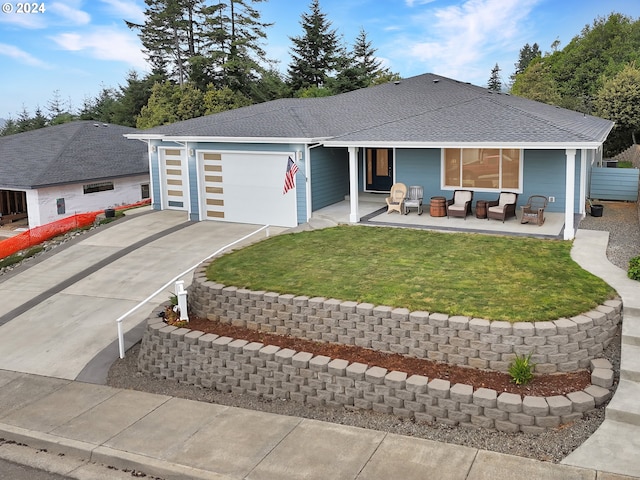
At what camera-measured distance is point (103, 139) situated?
28.4m

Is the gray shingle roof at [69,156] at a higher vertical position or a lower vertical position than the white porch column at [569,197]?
higher

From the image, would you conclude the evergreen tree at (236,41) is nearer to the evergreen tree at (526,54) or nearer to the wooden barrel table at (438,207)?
the wooden barrel table at (438,207)

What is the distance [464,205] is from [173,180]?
1014 centimetres

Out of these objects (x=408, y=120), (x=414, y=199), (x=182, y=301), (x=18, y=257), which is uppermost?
(x=408, y=120)

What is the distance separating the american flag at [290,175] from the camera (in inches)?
597

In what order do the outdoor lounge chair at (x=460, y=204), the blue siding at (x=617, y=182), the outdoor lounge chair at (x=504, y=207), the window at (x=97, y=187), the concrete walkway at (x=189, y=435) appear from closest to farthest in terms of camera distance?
the concrete walkway at (x=189, y=435)
the outdoor lounge chair at (x=504, y=207)
the outdoor lounge chair at (x=460, y=204)
the blue siding at (x=617, y=182)
the window at (x=97, y=187)

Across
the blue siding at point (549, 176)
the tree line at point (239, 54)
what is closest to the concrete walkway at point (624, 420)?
the blue siding at point (549, 176)

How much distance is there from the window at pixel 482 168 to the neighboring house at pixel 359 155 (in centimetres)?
3

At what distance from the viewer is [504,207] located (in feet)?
47.8

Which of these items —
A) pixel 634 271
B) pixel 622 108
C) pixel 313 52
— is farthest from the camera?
pixel 313 52

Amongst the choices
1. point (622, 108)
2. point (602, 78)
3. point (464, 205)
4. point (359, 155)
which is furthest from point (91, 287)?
point (602, 78)

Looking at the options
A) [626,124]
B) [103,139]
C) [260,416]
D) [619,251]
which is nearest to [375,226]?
[619,251]

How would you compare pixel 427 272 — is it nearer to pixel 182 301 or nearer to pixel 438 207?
pixel 182 301

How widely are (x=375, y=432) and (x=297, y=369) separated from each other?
5.39 feet
